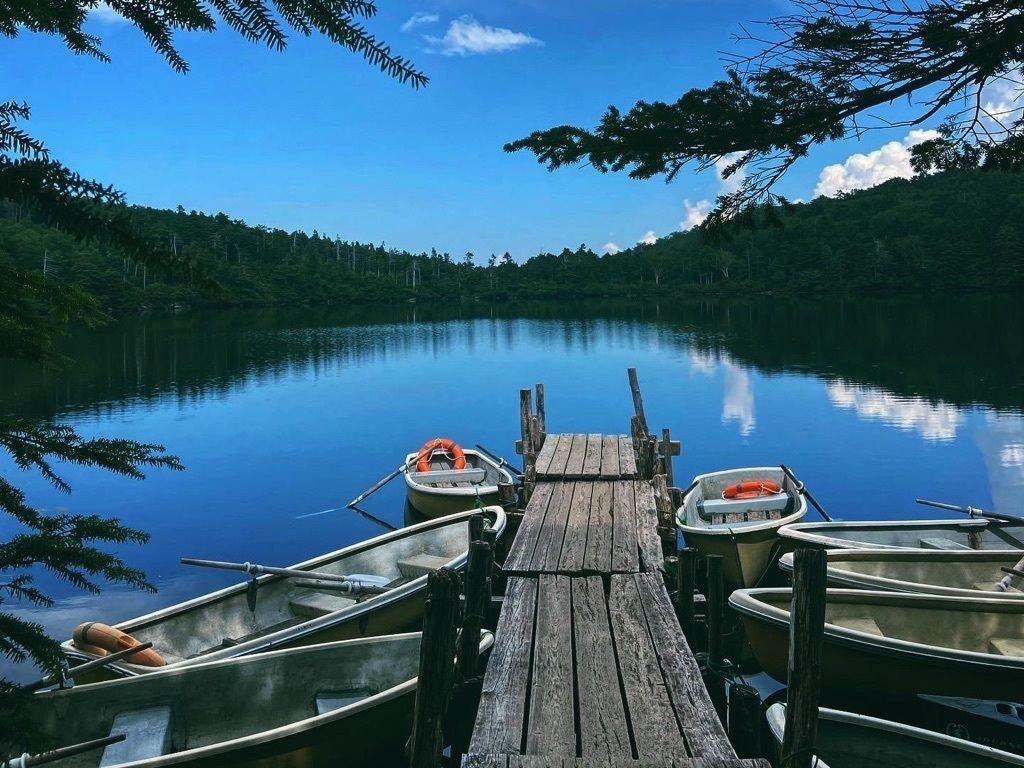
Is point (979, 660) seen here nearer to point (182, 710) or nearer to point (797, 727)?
point (797, 727)

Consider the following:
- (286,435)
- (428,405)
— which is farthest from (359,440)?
(428,405)

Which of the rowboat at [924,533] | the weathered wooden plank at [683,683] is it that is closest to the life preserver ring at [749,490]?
the rowboat at [924,533]

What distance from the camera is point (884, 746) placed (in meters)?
5.84

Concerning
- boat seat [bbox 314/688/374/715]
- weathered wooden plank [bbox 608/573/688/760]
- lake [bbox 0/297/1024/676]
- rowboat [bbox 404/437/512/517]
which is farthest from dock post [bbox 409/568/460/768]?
rowboat [bbox 404/437/512/517]

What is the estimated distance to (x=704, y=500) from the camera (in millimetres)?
14148

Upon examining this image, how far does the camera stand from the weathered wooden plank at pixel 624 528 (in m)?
8.80

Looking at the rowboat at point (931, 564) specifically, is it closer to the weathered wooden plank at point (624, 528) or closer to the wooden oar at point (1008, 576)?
the wooden oar at point (1008, 576)

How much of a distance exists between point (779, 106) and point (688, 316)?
82.6 meters

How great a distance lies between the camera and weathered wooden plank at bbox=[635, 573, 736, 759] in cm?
482

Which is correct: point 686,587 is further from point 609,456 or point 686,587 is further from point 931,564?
point 609,456

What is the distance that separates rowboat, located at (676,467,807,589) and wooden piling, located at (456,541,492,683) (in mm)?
4514

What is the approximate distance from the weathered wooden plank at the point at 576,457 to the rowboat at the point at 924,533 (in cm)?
379

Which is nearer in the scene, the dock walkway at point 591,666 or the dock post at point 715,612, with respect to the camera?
the dock walkway at point 591,666

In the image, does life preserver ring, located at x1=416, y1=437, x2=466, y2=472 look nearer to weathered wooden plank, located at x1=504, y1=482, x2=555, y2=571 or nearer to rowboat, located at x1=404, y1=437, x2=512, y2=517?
rowboat, located at x1=404, y1=437, x2=512, y2=517
